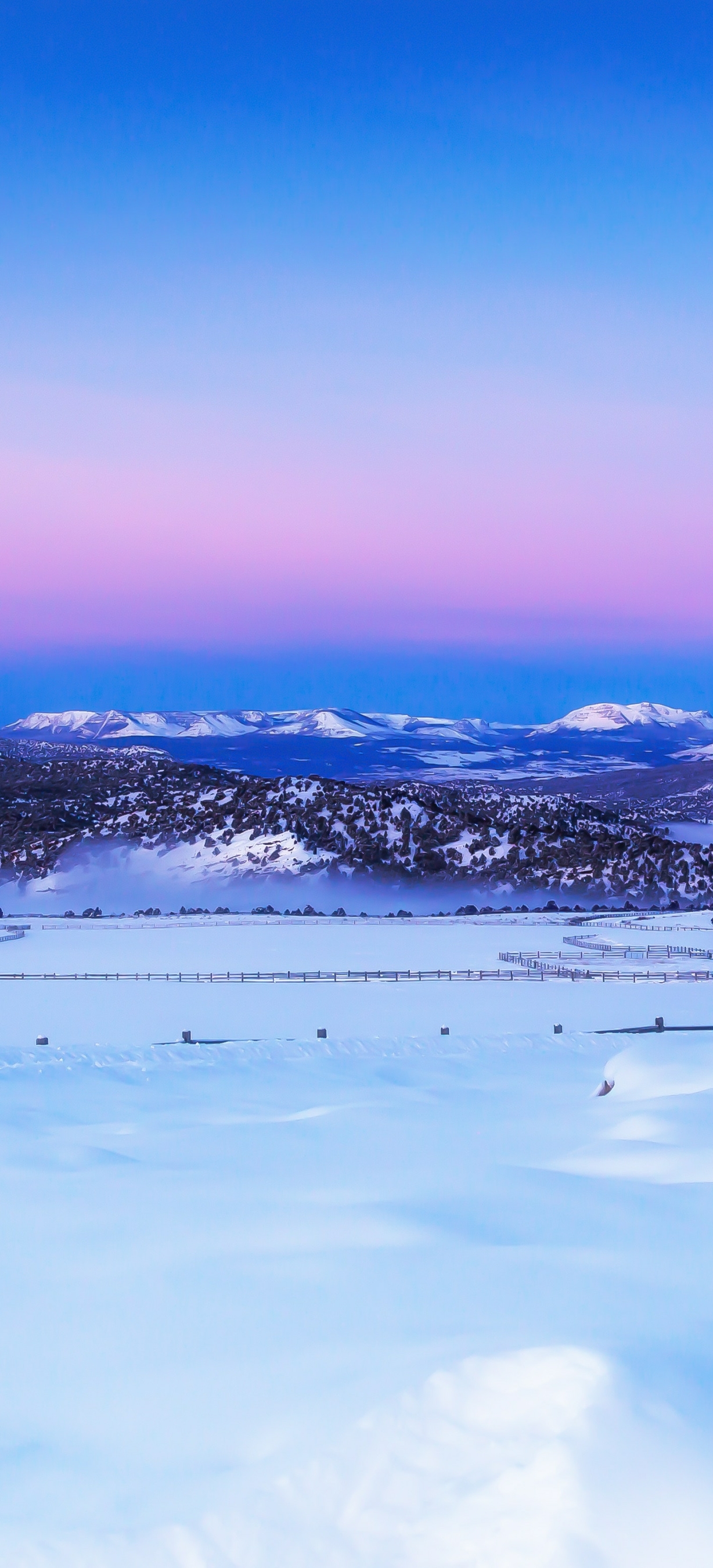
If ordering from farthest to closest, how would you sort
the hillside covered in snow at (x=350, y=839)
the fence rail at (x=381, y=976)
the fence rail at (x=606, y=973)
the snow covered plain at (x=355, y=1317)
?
the hillside covered in snow at (x=350, y=839) → the fence rail at (x=606, y=973) → the fence rail at (x=381, y=976) → the snow covered plain at (x=355, y=1317)

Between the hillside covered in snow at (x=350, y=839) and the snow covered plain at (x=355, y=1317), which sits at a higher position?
the hillside covered in snow at (x=350, y=839)

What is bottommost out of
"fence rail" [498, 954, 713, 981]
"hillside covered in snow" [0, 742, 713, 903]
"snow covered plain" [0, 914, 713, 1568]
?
"snow covered plain" [0, 914, 713, 1568]

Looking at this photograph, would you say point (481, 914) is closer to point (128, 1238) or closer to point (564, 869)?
point (564, 869)

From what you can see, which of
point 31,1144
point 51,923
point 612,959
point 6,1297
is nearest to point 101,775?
point 51,923

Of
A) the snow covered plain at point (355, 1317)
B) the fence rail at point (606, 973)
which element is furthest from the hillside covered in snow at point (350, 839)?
the snow covered plain at point (355, 1317)

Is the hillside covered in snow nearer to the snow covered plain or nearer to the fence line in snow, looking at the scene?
the fence line in snow

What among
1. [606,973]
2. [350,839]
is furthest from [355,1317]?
[350,839]

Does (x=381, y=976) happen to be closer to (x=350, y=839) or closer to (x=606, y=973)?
(x=606, y=973)

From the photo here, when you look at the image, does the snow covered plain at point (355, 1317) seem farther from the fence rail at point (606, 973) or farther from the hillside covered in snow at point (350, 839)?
the hillside covered in snow at point (350, 839)

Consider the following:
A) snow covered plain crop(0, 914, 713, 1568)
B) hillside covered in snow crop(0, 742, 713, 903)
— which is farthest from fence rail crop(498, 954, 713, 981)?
hillside covered in snow crop(0, 742, 713, 903)
